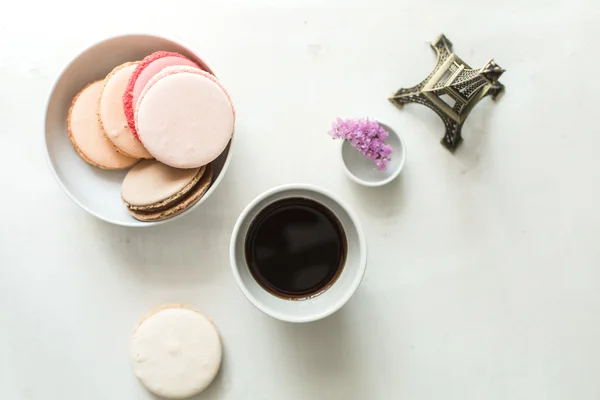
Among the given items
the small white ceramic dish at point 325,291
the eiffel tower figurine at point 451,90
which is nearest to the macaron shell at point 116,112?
the small white ceramic dish at point 325,291

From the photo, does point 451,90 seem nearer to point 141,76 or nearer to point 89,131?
point 141,76

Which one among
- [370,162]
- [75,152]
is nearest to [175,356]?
[75,152]

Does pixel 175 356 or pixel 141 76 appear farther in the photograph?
pixel 175 356

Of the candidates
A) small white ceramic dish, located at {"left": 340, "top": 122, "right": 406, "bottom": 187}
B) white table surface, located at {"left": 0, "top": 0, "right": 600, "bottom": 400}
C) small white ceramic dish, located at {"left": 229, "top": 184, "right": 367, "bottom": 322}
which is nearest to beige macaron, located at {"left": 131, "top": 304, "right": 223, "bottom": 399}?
white table surface, located at {"left": 0, "top": 0, "right": 600, "bottom": 400}

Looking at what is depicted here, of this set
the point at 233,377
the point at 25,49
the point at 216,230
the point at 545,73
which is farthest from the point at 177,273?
the point at 545,73

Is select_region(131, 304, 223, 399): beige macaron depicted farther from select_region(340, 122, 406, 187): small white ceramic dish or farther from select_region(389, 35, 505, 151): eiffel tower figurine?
select_region(389, 35, 505, 151): eiffel tower figurine
